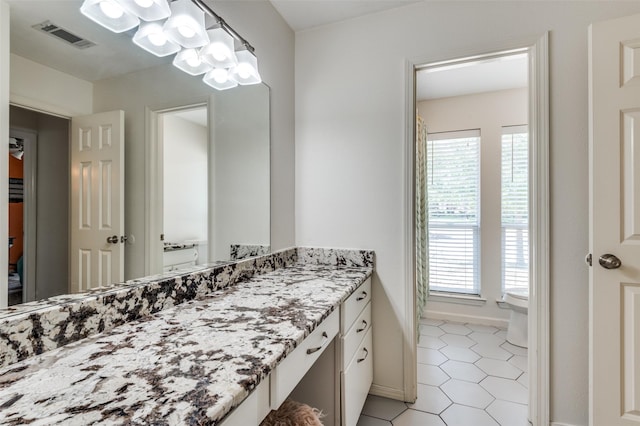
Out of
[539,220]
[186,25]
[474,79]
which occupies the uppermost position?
[474,79]

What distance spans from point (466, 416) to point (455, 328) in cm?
136

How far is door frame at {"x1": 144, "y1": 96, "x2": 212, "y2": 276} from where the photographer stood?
1073 millimetres

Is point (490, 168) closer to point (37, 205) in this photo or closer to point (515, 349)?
point (515, 349)

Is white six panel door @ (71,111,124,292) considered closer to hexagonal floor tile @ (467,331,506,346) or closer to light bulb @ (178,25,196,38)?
light bulb @ (178,25,196,38)

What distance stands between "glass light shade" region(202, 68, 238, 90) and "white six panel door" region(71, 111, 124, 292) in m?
0.52

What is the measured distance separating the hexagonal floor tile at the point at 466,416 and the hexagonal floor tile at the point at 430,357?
0.51 meters

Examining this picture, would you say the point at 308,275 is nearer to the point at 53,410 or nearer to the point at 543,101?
the point at 53,410

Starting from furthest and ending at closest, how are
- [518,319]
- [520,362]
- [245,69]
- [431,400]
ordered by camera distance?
[518,319] < [520,362] < [431,400] < [245,69]

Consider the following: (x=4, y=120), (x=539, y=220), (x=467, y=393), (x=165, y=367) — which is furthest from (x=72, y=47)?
(x=467, y=393)

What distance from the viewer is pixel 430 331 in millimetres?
2879

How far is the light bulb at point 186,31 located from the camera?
119 cm

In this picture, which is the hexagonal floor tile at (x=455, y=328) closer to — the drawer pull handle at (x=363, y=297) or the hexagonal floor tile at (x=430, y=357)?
the hexagonal floor tile at (x=430, y=357)

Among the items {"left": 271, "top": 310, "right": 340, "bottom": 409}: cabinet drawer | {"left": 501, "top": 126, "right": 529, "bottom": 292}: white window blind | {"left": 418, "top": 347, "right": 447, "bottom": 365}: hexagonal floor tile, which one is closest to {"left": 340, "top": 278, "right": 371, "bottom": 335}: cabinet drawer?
{"left": 271, "top": 310, "right": 340, "bottom": 409}: cabinet drawer

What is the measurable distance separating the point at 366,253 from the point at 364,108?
0.91m
